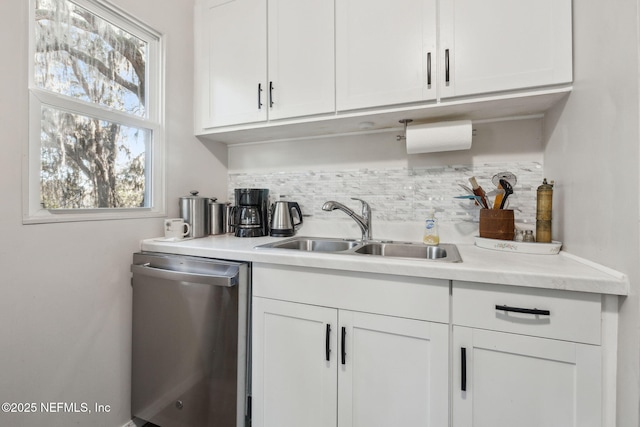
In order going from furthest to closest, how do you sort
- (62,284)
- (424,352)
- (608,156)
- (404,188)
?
(404,188) → (62,284) → (424,352) → (608,156)

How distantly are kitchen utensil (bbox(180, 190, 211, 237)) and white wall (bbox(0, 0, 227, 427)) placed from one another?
0.32 feet

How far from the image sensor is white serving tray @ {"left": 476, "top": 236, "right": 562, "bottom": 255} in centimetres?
116

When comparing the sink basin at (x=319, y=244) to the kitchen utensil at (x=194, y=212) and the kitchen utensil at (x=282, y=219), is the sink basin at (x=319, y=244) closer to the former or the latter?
the kitchen utensil at (x=282, y=219)

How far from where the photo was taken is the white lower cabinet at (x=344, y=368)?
0.98 metres

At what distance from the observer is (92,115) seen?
1313mm

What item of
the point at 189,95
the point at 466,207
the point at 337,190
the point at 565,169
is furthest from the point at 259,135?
the point at 565,169

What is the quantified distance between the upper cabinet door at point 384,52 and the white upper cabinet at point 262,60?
7 centimetres

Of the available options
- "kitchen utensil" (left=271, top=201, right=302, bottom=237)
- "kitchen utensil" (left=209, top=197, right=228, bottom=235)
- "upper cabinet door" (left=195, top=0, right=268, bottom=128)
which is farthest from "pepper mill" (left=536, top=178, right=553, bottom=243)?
"kitchen utensil" (left=209, top=197, right=228, bottom=235)

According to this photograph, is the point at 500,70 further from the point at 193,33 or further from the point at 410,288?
the point at 193,33

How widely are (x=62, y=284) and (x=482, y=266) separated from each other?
64.9 inches

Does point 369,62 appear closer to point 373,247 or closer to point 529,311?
point 373,247

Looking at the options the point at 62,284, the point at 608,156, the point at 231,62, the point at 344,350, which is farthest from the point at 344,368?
the point at 231,62

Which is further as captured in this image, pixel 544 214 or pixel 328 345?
pixel 544 214

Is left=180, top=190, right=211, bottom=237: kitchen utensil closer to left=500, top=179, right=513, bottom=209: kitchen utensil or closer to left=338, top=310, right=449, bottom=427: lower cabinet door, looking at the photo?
left=338, top=310, right=449, bottom=427: lower cabinet door
